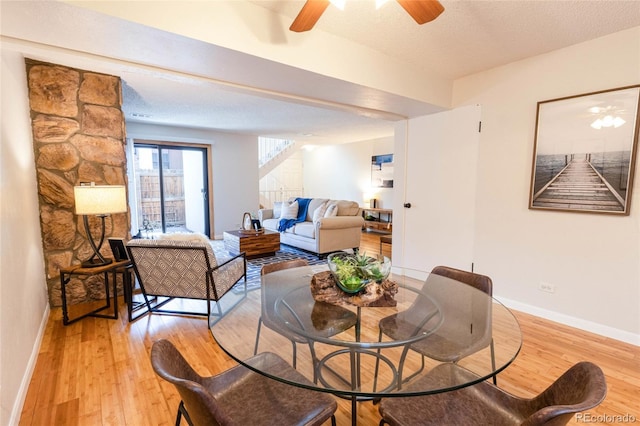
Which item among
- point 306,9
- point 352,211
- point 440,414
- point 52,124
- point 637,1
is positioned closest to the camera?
point 440,414

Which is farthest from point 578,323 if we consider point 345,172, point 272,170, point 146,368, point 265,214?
point 272,170

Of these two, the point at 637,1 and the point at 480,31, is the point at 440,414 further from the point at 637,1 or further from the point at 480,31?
the point at 637,1

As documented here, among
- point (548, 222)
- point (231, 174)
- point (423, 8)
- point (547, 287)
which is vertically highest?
point (423, 8)

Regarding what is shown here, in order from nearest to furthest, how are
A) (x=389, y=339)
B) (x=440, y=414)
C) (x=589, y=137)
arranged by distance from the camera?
(x=440, y=414), (x=389, y=339), (x=589, y=137)

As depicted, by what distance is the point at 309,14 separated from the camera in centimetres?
162

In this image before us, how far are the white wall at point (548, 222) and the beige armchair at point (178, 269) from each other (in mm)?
2769

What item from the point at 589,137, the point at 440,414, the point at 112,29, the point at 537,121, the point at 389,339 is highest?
the point at 112,29

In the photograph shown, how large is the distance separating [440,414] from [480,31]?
2571 mm

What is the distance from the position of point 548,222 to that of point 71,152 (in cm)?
457

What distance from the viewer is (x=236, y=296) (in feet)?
6.32

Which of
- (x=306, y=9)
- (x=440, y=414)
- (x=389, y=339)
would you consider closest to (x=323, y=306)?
(x=389, y=339)

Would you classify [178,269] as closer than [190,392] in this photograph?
No

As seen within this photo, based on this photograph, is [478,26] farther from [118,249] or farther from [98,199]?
[118,249]

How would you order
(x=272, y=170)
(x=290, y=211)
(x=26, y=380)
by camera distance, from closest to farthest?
1. (x=26, y=380)
2. (x=290, y=211)
3. (x=272, y=170)
